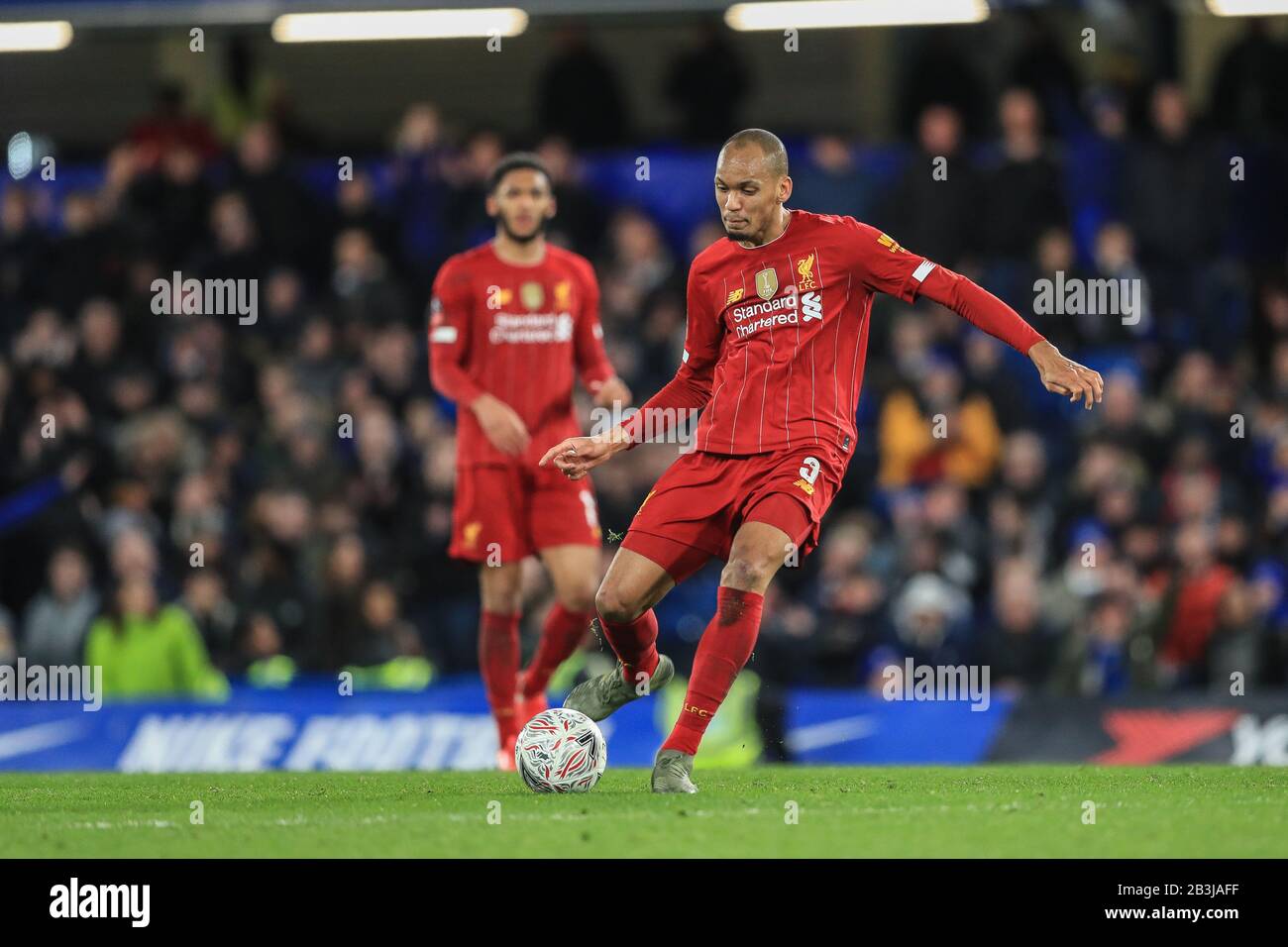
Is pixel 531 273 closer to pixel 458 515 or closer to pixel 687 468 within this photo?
pixel 458 515

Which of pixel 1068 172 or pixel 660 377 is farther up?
pixel 1068 172

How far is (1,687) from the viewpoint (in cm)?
1385

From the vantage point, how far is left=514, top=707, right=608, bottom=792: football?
7.70 meters

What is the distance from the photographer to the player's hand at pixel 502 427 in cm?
931

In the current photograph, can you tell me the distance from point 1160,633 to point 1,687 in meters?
7.77

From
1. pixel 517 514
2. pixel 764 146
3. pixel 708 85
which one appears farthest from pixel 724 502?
pixel 708 85

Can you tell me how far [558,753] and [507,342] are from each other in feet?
8.90

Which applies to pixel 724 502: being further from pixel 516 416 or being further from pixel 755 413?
pixel 516 416

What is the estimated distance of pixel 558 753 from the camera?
770 centimetres

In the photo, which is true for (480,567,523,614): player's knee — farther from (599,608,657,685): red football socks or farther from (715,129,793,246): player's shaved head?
(715,129,793,246): player's shaved head

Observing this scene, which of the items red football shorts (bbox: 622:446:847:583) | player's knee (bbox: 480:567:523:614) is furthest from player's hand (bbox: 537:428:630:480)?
player's knee (bbox: 480:567:523:614)

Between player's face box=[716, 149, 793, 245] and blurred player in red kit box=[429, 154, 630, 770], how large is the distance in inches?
87.3

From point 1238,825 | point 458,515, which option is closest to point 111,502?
point 458,515

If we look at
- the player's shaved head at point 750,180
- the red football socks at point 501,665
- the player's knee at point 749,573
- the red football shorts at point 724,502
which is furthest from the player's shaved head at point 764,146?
the red football socks at point 501,665
